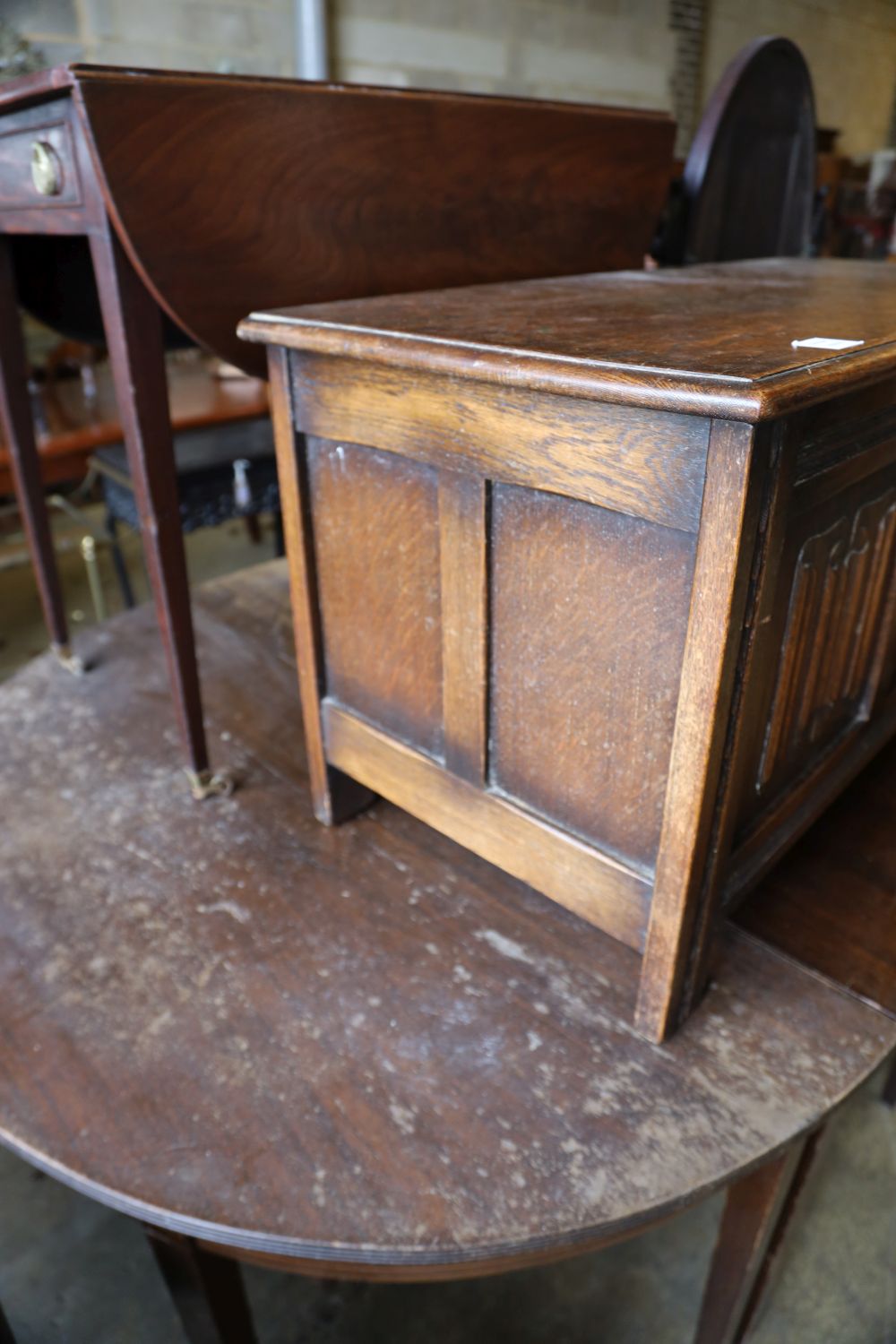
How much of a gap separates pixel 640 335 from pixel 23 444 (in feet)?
3.57

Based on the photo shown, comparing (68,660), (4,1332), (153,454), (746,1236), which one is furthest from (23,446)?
(746,1236)

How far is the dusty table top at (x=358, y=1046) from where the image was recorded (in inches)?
27.4

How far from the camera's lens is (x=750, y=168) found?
68.9 inches

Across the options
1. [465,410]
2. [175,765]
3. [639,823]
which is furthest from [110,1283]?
[465,410]

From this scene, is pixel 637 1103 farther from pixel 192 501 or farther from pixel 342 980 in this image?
pixel 192 501

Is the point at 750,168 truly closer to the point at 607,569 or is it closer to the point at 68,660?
the point at 607,569

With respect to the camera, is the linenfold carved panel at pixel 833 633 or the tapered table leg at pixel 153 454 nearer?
the linenfold carved panel at pixel 833 633

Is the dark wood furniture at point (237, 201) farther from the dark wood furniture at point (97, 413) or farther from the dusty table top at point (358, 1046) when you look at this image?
the dark wood furniture at point (97, 413)

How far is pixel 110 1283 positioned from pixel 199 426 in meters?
2.40

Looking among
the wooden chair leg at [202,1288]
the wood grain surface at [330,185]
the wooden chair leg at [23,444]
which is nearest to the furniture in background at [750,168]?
the wood grain surface at [330,185]

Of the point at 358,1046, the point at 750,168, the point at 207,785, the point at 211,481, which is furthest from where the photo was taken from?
the point at 211,481

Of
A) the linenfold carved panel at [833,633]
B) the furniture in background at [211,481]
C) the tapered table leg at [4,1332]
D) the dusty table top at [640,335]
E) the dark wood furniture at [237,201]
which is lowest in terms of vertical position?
the tapered table leg at [4,1332]

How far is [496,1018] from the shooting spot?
847mm

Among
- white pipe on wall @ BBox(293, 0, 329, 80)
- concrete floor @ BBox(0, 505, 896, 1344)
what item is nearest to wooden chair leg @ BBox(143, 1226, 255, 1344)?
concrete floor @ BBox(0, 505, 896, 1344)
